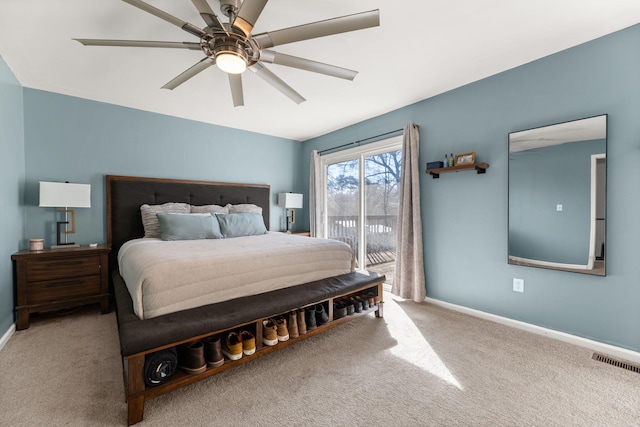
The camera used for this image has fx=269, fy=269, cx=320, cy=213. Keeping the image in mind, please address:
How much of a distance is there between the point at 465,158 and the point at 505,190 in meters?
0.50

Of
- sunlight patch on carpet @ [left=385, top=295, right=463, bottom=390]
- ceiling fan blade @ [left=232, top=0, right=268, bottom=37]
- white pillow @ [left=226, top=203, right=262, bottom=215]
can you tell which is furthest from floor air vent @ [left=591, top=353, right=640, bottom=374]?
white pillow @ [left=226, top=203, right=262, bottom=215]

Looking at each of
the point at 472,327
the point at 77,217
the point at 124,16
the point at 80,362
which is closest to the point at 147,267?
the point at 80,362

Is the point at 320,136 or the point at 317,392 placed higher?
the point at 320,136

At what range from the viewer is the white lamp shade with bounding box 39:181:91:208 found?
9.04 ft

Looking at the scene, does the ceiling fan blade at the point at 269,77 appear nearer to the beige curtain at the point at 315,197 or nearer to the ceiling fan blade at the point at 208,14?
the ceiling fan blade at the point at 208,14

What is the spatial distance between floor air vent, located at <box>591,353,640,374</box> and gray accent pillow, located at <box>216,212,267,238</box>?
11.6ft

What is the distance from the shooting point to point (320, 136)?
16.1 ft

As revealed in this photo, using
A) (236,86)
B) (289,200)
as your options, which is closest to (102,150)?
(236,86)

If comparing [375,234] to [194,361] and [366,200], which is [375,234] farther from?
[194,361]

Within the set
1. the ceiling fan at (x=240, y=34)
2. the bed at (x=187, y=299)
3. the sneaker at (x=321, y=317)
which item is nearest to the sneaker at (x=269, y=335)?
the bed at (x=187, y=299)

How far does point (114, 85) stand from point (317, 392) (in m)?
3.57

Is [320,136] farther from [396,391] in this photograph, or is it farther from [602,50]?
[396,391]

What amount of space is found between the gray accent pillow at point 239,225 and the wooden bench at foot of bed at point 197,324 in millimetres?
1229

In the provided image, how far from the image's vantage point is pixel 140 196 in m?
3.54
